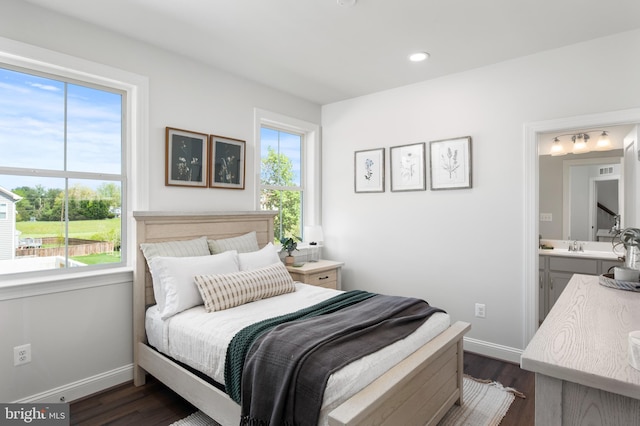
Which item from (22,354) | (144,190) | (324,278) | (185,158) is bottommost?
(22,354)

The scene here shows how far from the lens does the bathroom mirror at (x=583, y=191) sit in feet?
13.1

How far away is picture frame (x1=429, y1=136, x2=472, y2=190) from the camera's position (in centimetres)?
Result: 335

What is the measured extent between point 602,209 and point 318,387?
431 cm

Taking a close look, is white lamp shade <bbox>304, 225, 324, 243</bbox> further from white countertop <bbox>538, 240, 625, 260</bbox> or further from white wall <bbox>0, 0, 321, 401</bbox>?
white countertop <bbox>538, 240, 625, 260</bbox>

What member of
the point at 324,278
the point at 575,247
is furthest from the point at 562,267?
the point at 324,278

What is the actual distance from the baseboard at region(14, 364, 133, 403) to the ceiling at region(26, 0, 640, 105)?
8.27 ft

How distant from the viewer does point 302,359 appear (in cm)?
160

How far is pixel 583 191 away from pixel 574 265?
1.07m

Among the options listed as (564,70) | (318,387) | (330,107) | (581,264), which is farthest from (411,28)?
(581,264)

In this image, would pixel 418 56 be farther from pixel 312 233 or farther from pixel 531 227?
pixel 312 233

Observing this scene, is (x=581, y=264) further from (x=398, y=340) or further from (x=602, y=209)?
(x=398, y=340)

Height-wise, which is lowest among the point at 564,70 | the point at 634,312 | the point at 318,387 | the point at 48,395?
the point at 48,395

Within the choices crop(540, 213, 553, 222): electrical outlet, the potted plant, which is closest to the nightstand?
the potted plant

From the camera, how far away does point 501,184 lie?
318 cm
